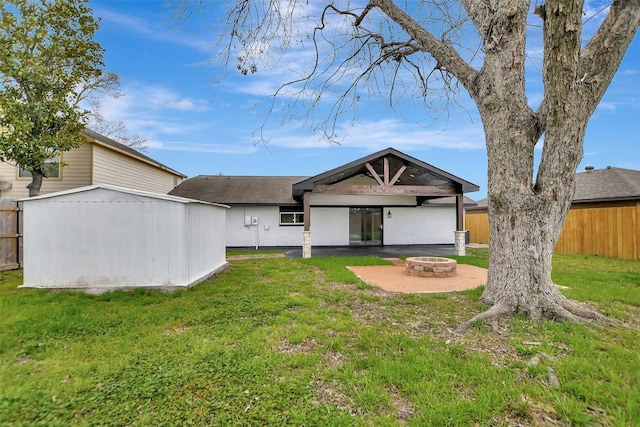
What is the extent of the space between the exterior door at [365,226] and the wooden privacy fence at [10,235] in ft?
43.2

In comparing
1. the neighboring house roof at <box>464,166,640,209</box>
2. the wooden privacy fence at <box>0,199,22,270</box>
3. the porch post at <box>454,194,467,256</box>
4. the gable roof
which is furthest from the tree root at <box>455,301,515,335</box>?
the wooden privacy fence at <box>0,199,22,270</box>

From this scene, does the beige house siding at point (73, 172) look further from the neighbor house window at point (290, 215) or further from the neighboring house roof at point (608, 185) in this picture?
the neighboring house roof at point (608, 185)

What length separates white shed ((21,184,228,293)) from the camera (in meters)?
6.30

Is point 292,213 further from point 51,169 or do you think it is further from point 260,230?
point 51,169

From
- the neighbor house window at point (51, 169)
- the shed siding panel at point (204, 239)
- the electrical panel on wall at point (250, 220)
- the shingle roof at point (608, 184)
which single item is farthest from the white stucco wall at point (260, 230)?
the shingle roof at point (608, 184)

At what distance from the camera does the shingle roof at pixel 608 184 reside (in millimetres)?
13194

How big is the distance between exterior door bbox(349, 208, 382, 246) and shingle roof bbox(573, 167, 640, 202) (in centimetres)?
1006

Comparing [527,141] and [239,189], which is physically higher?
[239,189]

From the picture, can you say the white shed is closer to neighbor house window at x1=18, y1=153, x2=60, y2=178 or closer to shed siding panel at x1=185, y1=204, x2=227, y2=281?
shed siding panel at x1=185, y1=204, x2=227, y2=281

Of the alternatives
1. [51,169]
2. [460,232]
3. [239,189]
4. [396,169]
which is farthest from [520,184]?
[239,189]

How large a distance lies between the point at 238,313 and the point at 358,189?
7.67 meters

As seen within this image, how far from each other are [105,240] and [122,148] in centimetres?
945

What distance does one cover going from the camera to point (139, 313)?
478 cm

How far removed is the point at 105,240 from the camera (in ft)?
20.9
